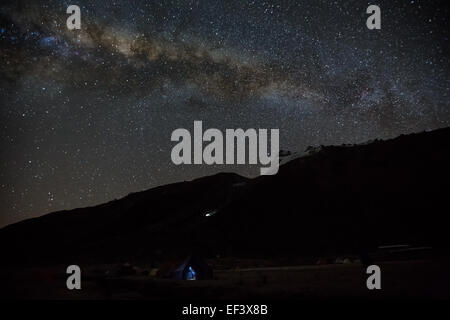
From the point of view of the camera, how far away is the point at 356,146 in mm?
59500

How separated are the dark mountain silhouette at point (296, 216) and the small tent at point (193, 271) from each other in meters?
20.6

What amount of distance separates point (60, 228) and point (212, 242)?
35.5 metres

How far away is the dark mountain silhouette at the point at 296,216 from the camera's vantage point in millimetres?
41156

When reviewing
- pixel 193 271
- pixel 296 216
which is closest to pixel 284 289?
pixel 193 271

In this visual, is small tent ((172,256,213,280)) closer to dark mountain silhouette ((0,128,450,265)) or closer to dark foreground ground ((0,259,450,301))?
→ dark foreground ground ((0,259,450,301))

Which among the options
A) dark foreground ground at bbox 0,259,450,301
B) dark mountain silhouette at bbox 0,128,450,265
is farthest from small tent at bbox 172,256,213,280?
dark mountain silhouette at bbox 0,128,450,265

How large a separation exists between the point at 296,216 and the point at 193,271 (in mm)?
30430

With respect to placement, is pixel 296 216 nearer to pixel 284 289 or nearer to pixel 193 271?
pixel 193 271

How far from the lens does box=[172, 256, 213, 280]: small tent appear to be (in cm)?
1833

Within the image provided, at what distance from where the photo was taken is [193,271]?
60.4 ft

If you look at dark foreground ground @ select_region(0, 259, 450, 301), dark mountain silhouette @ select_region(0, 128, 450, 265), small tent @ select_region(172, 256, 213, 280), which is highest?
dark mountain silhouette @ select_region(0, 128, 450, 265)

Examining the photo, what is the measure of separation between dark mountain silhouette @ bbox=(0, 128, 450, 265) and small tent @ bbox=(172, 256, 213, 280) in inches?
812

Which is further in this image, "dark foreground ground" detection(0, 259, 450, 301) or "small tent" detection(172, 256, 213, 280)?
"small tent" detection(172, 256, 213, 280)

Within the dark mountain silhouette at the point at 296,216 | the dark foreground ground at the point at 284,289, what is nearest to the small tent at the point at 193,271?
the dark foreground ground at the point at 284,289
